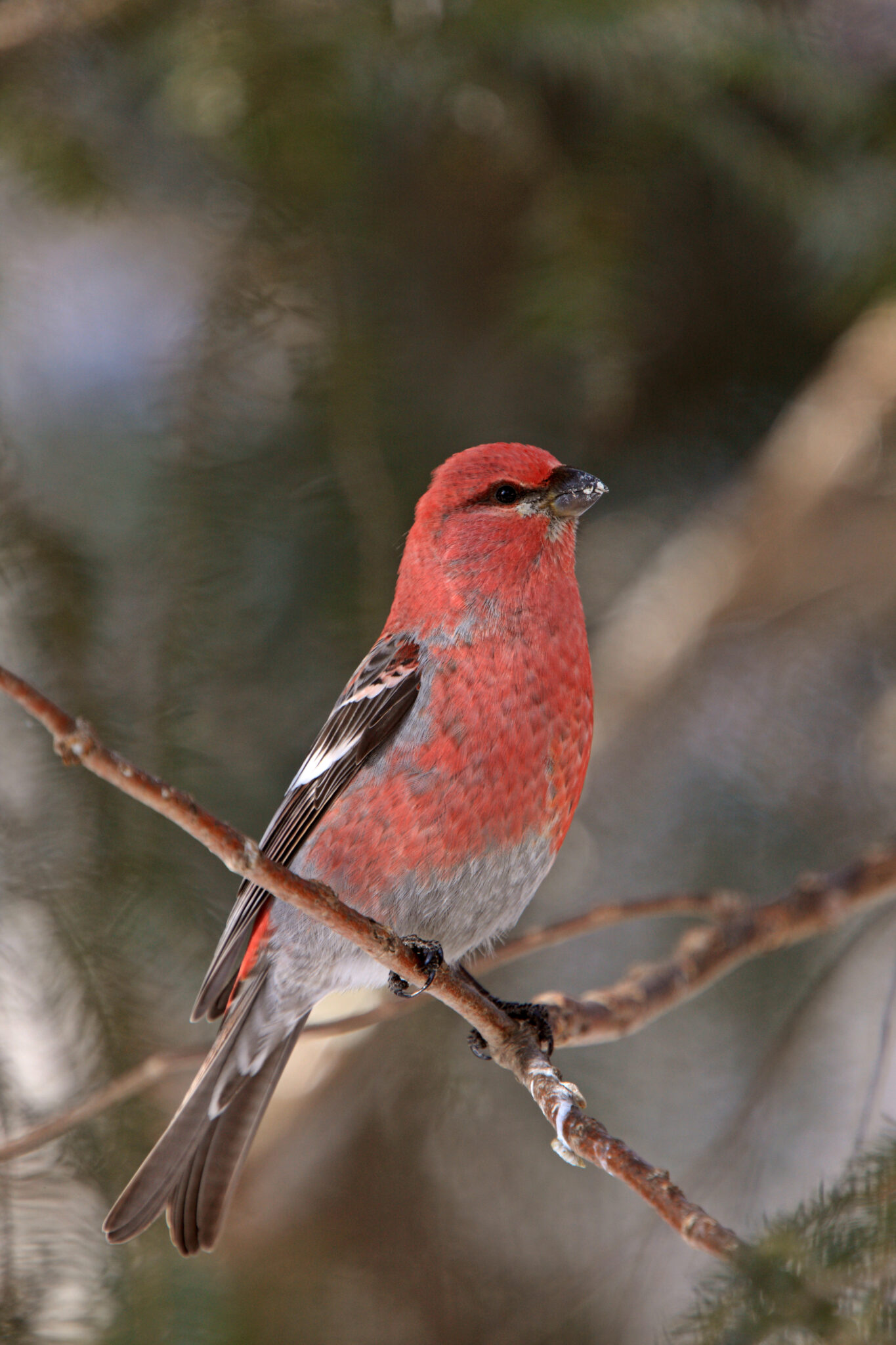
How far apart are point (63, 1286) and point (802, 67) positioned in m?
2.09

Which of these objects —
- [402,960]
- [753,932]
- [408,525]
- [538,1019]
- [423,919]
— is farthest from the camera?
[408,525]

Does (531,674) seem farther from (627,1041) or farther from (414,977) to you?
(627,1041)

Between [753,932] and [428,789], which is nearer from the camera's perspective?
[428,789]

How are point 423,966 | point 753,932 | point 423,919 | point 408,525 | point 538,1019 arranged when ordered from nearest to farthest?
point 423,966 → point 538,1019 → point 423,919 → point 753,932 → point 408,525

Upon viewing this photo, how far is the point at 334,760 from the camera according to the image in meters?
1.74

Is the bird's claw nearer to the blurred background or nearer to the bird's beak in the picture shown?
the blurred background

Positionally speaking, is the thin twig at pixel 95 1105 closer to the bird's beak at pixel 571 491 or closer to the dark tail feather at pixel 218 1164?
the dark tail feather at pixel 218 1164

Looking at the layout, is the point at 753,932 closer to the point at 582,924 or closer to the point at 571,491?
the point at 582,924

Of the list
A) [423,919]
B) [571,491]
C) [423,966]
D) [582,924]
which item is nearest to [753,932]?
[582,924]

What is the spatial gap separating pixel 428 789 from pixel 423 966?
29 cm

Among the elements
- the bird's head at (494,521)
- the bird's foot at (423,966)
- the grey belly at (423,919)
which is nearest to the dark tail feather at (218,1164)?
the grey belly at (423,919)

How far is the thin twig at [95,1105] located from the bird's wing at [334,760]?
113 mm

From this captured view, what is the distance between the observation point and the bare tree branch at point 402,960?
0.91m

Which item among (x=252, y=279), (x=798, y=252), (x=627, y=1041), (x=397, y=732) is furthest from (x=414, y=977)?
(x=798, y=252)
